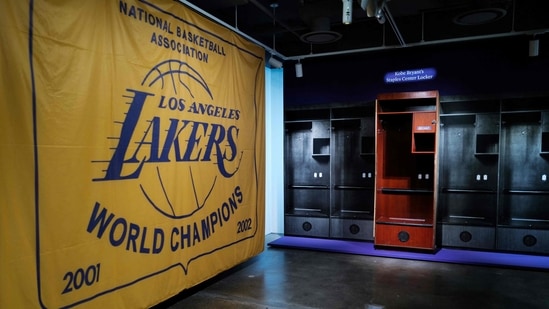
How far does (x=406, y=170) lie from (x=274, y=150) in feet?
8.37

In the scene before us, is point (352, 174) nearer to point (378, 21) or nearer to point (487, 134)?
point (487, 134)

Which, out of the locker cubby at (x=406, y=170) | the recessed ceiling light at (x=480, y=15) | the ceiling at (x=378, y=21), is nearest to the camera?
the recessed ceiling light at (x=480, y=15)

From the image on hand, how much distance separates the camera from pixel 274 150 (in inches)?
279

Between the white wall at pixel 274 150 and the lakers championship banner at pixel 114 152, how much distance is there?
2337mm

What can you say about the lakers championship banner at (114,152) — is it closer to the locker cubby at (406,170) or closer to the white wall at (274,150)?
the white wall at (274,150)

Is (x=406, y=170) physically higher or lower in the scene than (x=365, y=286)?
higher

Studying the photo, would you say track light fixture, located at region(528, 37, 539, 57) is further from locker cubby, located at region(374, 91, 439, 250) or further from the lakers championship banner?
the lakers championship banner

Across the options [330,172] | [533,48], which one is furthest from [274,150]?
[533,48]

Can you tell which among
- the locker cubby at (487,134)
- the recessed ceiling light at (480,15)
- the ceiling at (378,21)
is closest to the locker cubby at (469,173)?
the locker cubby at (487,134)

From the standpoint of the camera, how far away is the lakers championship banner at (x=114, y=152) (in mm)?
2334

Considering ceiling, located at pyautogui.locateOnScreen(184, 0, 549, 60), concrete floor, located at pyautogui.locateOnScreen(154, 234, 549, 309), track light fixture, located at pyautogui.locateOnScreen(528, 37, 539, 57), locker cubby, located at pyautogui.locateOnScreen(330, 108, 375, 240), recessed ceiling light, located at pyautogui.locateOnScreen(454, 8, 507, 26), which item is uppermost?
ceiling, located at pyautogui.locateOnScreen(184, 0, 549, 60)

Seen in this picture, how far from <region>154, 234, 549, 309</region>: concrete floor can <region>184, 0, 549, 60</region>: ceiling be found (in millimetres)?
3216

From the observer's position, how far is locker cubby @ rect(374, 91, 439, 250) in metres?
5.54

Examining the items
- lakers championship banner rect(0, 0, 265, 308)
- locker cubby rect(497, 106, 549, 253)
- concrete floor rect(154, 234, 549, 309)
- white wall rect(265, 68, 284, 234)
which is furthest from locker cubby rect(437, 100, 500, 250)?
lakers championship banner rect(0, 0, 265, 308)
